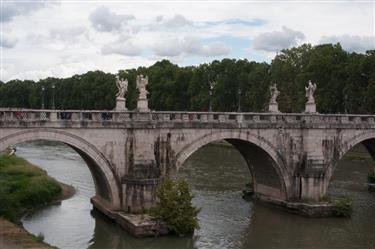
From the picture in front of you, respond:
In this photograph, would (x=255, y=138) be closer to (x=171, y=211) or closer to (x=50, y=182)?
(x=171, y=211)

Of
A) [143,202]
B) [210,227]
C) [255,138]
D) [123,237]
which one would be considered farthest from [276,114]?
[123,237]

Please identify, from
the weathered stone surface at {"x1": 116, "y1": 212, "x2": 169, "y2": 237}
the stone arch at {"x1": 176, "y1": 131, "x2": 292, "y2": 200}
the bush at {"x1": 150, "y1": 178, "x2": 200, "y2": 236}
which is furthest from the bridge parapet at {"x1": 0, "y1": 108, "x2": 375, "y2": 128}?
the weathered stone surface at {"x1": 116, "y1": 212, "x2": 169, "y2": 237}

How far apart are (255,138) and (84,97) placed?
273ft

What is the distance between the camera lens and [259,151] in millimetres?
31812

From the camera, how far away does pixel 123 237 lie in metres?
24.9

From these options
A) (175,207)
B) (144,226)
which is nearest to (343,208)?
(175,207)

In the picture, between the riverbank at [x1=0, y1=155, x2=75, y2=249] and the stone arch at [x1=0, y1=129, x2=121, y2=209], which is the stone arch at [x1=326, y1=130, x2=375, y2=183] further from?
the riverbank at [x1=0, y1=155, x2=75, y2=249]

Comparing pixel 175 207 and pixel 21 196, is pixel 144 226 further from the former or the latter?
pixel 21 196

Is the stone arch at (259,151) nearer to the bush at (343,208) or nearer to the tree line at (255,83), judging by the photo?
the bush at (343,208)

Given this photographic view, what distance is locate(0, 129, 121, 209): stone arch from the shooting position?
78.7 feet

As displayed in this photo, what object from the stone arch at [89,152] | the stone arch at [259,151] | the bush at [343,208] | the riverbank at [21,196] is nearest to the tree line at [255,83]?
the riverbank at [21,196]

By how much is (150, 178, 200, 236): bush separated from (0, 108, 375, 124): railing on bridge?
408 centimetres

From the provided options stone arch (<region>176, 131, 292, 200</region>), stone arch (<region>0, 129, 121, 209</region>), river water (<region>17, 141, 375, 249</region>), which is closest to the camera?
stone arch (<region>0, 129, 121, 209</region>)

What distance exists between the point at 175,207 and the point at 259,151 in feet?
30.1
